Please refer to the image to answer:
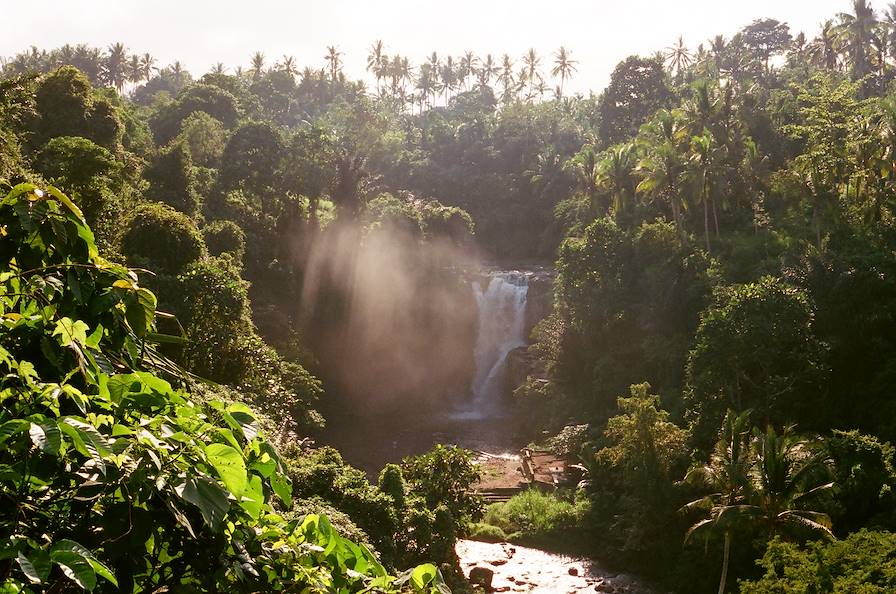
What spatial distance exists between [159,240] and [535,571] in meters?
15.8

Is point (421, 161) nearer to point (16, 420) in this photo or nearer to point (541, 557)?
point (541, 557)

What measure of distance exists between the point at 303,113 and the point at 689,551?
74048 millimetres

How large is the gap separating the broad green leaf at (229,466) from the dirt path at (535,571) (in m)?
20.5

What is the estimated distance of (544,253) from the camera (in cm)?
5459

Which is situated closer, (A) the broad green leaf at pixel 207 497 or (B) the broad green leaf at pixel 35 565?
(B) the broad green leaf at pixel 35 565

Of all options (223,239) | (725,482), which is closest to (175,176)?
(223,239)

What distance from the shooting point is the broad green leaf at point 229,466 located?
7.13 feet

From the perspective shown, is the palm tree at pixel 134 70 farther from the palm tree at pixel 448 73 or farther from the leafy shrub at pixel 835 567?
the leafy shrub at pixel 835 567

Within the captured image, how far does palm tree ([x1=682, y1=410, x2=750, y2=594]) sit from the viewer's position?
17281 millimetres

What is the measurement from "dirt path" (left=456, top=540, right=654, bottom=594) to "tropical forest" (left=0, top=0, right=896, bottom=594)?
0.41 ft

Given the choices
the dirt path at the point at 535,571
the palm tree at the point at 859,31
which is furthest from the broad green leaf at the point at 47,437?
the palm tree at the point at 859,31

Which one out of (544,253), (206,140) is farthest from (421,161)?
(206,140)

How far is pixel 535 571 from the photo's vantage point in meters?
22.8

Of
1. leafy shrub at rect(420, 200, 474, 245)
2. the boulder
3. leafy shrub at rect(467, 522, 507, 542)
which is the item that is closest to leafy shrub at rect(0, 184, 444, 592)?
the boulder
